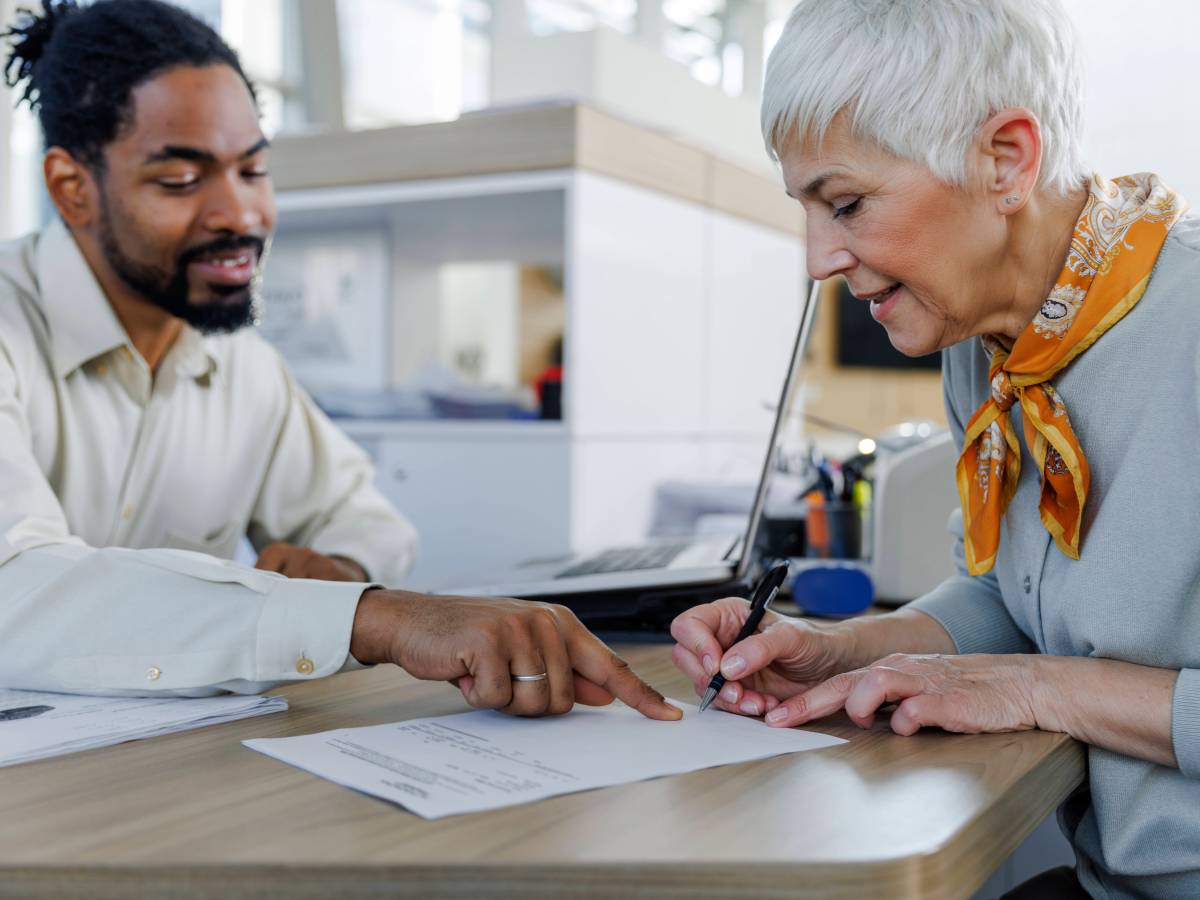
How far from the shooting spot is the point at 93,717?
0.88 meters

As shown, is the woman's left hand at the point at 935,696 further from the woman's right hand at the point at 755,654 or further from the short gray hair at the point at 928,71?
the short gray hair at the point at 928,71

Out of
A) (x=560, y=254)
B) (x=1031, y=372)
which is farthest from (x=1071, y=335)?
(x=560, y=254)

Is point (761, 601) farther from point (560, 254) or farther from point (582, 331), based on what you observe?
point (560, 254)

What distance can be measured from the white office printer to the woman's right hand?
0.49 metres

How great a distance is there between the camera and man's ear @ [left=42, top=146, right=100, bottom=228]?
1.62 meters

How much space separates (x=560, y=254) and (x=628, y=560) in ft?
4.90

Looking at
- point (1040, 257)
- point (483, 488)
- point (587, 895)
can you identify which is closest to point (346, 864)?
point (587, 895)

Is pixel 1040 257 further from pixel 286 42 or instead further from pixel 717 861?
pixel 286 42

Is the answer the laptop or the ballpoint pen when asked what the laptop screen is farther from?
the ballpoint pen

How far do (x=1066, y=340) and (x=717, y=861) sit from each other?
1.90 feet

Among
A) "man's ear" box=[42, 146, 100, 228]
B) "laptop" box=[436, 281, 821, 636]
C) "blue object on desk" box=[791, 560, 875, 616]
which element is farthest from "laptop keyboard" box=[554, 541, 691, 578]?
"man's ear" box=[42, 146, 100, 228]

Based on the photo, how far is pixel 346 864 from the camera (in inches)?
22.2

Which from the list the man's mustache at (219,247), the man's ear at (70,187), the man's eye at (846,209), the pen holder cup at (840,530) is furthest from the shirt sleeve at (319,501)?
the man's eye at (846,209)

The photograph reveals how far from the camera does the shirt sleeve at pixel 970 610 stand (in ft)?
3.63
